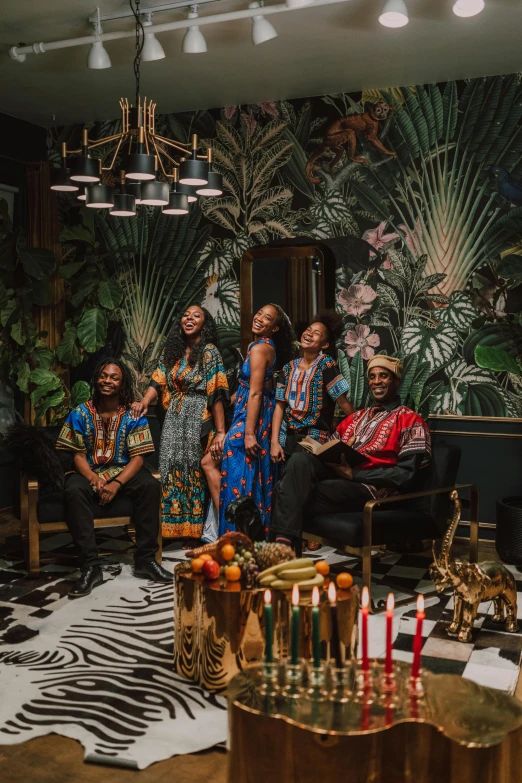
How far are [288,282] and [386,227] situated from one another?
87cm

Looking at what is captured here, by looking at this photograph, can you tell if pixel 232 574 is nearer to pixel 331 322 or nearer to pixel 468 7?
pixel 331 322

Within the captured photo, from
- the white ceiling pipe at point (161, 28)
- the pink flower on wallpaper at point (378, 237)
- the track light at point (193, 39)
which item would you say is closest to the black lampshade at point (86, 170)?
the track light at point (193, 39)

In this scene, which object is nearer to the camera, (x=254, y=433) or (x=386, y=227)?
(x=254, y=433)

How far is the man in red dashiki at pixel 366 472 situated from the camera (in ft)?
14.8

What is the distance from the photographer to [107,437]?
194 inches

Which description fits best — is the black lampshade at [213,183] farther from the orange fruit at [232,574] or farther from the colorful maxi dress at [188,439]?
the orange fruit at [232,574]

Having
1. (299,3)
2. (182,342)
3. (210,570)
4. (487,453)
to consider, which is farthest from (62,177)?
(487,453)

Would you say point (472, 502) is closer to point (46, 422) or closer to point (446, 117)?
point (446, 117)

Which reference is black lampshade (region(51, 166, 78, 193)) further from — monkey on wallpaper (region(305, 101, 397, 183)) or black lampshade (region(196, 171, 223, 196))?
monkey on wallpaper (region(305, 101, 397, 183))

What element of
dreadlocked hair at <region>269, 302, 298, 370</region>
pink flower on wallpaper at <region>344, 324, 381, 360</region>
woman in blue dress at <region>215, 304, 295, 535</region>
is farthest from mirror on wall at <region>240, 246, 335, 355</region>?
woman in blue dress at <region>215, 304, 295, 535</region>

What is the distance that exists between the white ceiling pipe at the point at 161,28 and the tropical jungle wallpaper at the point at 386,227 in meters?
1.63

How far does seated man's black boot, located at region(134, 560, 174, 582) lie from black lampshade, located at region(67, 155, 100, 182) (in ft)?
7.36

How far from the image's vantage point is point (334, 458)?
15.2 ft

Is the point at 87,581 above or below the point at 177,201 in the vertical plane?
below
